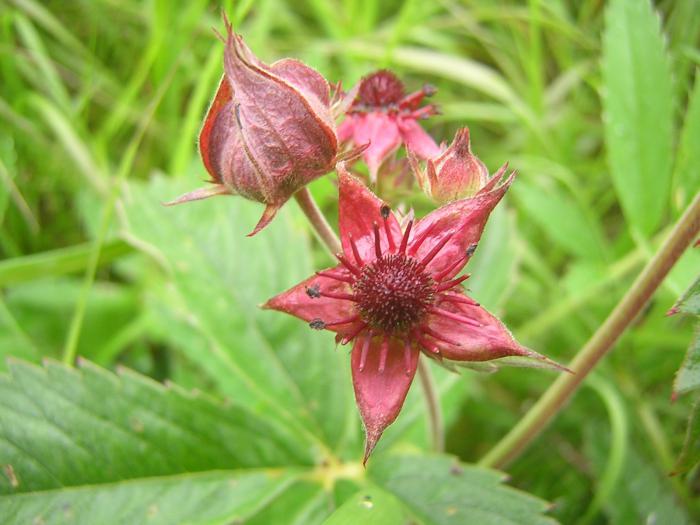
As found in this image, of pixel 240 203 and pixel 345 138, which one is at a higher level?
pixel 345 138

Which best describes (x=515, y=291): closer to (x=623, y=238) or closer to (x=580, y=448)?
(x=623, y=238)

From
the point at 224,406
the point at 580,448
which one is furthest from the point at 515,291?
the point at 224,406

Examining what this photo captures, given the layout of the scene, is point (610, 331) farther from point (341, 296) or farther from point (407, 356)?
point (341, 296)

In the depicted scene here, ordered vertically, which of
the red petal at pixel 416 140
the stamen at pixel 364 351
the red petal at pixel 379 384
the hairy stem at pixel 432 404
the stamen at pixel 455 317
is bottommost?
the hairy stem at pixel 432 404

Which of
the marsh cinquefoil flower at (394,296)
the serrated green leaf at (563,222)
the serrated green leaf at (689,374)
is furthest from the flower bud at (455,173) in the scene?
the serrated green leaf at (563,222)

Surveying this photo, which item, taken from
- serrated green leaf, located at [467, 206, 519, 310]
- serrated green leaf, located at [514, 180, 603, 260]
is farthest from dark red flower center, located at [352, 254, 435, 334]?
serrated green leaf, located at [514, 180, 603, 260]

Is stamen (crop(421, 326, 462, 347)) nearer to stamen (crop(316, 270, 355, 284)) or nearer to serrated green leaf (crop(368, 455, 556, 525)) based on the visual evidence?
stamen (crop(316, 270, 355, 284))

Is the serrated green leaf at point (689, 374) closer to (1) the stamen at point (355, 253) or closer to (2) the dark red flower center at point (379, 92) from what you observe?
(1) the stamen at point (355, 253)
